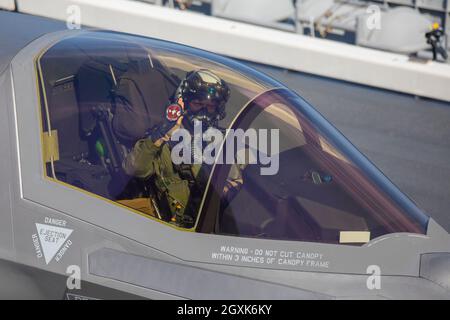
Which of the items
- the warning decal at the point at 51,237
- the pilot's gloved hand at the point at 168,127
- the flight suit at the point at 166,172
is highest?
the pilot's gloved hand at the point at 168,127

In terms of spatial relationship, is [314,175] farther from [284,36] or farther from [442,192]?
[284,36]

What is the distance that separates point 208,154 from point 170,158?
258 millimetres

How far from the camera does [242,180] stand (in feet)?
14.6

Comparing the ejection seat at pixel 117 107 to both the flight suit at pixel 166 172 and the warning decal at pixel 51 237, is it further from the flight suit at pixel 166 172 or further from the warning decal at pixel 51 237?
the warning decal at pixel 51 237

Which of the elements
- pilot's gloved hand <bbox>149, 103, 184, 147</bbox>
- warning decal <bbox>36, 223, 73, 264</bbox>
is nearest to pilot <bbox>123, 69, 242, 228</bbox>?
pilot's gloved hand <bbox>149, 103, 184, 147</bbox>

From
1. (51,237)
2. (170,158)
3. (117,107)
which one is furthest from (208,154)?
(51,237)

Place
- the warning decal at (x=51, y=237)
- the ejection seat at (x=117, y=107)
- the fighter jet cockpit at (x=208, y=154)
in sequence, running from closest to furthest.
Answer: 1. the warning decal at (x=51, y=237)
2. the fighter jet cockpit at (x=208, y=154)
3. the ejection seat at (x=117, y=107)

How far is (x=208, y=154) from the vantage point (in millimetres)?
4414

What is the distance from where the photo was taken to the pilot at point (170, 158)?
4.45m

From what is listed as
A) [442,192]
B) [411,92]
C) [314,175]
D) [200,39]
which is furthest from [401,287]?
[200,39]

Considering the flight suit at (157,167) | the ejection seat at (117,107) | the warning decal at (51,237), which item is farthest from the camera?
the ejection seat at (117,107)

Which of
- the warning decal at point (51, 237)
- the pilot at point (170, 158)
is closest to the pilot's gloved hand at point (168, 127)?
the pilot at point (170, 158)

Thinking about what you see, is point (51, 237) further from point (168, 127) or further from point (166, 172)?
point (168, 127)

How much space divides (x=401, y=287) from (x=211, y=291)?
3.22ft
